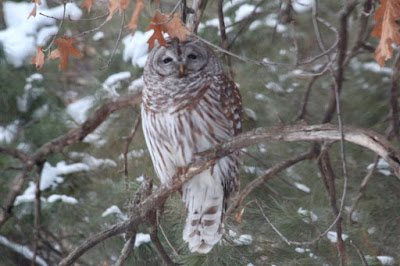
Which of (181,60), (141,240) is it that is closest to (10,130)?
(141,240)

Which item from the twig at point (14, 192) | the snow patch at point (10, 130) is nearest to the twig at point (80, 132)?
the twig at point (14, 192)

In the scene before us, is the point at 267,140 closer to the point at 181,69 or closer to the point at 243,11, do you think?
the point at 181,69

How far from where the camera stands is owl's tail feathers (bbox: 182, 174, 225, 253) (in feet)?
11.9

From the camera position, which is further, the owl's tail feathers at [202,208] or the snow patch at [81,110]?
the snow patch at [81,110]

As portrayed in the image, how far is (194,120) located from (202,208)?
0.74m

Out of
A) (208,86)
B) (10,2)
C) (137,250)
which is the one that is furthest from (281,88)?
(10,2)

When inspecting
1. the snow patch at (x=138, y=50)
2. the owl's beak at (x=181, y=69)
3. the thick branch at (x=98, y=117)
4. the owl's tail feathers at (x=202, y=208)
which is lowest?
the owl's tail feathers at (x=202, y=208)

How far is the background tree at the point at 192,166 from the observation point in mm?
3486

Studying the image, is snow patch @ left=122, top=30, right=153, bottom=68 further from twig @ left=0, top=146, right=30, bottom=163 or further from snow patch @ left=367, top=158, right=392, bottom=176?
snow patch @ left=367, top=158, right=392, bottom=176

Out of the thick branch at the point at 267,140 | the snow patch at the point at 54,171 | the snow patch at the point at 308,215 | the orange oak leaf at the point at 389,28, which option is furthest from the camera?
the snow patch at the point at 54,171

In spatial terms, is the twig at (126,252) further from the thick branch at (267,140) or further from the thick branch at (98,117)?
the thick branch at (98,117)

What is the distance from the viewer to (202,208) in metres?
3.76

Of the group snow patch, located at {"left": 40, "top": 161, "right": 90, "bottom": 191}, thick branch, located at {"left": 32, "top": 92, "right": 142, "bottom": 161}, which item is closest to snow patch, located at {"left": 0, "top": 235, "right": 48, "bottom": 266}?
snow patch, located at {"left": 40, "top": 161, "right": 90, "bottom": 191}

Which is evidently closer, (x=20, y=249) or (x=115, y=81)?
(x=115, y=81)
